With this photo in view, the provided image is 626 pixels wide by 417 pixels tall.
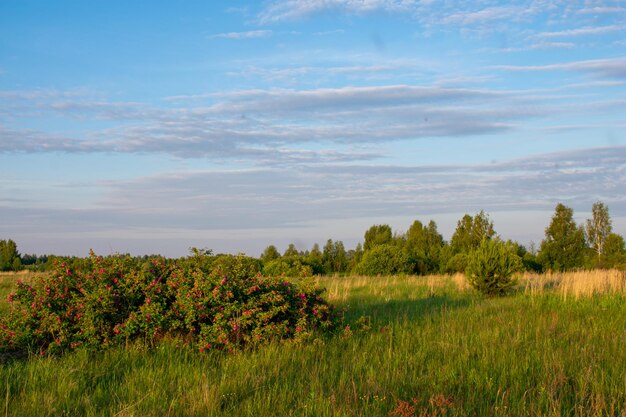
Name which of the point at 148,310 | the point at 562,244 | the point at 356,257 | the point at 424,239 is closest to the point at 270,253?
the point at 356,257

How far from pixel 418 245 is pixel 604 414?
49.2m

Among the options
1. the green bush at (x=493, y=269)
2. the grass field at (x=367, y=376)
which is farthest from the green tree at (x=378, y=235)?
the grass field at (x=367, y=376)

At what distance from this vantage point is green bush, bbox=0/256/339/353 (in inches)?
364

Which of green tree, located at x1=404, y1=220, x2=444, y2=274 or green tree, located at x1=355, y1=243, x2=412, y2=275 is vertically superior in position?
green tree, located at x1=404, y1=220, x2=444, y2=274

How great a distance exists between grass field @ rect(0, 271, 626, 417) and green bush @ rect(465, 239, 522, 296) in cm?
644

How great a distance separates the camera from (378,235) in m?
57.8

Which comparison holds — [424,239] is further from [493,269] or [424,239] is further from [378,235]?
[493,269]

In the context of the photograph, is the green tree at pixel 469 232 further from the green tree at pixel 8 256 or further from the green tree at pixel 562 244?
the green tree at pixel 8 256

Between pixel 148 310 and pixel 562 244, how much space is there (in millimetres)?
48444

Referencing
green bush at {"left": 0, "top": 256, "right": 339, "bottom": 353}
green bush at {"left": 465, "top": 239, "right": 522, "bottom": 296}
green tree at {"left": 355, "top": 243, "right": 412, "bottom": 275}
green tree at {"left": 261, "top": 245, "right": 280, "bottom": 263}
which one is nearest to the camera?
green bush at {"left": 0, "top": 256, "right": 339, "bottom": 353}

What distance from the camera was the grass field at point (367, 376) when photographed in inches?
236

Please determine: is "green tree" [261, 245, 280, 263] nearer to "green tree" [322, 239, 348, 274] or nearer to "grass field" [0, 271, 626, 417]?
"green tree" [322, 239, 348, 274]

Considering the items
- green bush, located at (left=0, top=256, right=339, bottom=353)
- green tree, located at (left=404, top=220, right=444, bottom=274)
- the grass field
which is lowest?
the grass field

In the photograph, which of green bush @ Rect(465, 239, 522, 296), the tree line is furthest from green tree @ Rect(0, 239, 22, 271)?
green bush @ Rect(465, 239, 522, 296)
